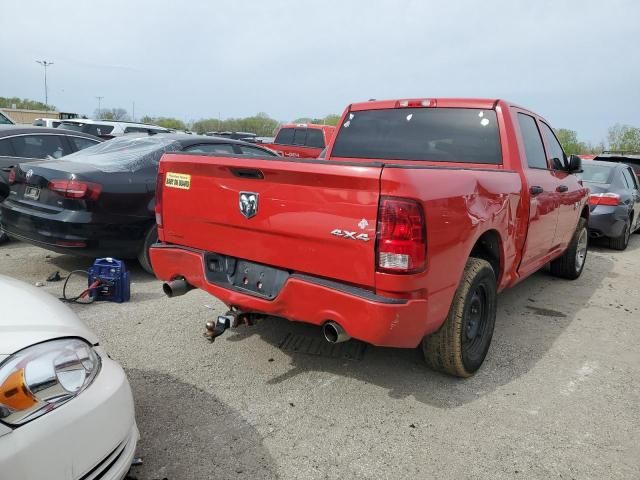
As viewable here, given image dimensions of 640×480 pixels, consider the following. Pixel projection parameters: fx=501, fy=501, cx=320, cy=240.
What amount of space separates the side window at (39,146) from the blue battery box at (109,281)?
8.88 ft

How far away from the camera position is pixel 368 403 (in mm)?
2959

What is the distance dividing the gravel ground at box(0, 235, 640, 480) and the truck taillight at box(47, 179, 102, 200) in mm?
1047

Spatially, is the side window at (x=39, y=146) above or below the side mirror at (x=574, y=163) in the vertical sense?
below

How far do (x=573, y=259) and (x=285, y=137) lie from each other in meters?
9.94

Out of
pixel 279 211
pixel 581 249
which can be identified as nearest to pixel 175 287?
pixel 279 211

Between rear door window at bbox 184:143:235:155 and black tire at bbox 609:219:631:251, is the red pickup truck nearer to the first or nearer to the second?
rear door window at bbox 184:143:235:155

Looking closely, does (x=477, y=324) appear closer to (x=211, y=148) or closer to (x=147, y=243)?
(x=147, y=243)

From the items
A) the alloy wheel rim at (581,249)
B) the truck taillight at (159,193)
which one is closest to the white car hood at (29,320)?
the truck taillight at (159,193)

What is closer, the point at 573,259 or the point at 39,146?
the point at 573,259

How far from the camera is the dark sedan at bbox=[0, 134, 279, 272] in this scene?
15.4 feet

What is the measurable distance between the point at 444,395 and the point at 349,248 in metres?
1.24

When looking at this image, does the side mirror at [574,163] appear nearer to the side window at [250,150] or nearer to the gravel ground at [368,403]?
the gravel ground at [368,403]

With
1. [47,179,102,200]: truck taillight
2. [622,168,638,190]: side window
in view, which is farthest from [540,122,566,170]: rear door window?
[622,168,638,190]: side window

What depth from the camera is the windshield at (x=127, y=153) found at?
5.07 metres
